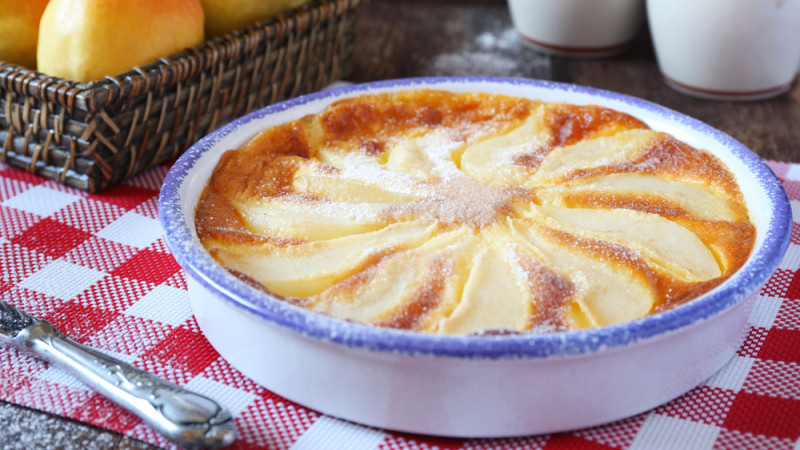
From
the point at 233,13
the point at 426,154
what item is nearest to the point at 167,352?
the point at 426,154

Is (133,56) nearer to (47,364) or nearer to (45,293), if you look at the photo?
(45,293)

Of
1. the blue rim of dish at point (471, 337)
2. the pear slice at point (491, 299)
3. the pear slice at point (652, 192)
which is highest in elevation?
the blue rim of dish at point (471, 337)

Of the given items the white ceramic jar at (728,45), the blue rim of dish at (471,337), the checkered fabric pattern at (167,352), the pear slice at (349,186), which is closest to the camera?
the blue rim of dish at (471,337)

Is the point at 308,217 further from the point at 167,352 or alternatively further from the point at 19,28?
the point at 19,28

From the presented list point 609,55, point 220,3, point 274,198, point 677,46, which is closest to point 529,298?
point 274,198

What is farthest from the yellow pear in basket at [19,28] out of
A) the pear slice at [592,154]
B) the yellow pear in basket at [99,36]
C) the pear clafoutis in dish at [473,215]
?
the pear slice at [592,154]

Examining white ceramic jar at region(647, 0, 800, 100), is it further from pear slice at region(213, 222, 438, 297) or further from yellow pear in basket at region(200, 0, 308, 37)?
pear slice at region(213, 222, 438, 297)

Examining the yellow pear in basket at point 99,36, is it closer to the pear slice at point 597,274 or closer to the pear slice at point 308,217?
the pear slice at point 308,217
